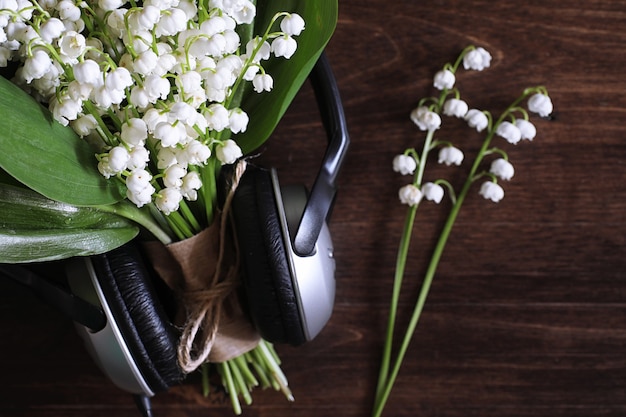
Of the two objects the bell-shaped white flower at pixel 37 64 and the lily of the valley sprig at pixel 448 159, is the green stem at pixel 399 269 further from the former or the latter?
the bell-shaped white flower at pixel 37 64

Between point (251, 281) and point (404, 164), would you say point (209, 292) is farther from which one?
point (404, 164)

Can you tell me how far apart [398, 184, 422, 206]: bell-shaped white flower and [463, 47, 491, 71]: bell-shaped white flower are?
6.1 inches

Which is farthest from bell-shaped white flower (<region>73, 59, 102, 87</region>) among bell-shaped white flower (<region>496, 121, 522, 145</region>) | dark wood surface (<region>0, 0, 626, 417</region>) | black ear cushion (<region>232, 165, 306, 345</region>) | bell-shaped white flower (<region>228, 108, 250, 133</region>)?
bell-shaped white flower (<region>496, 121, 522, 145</region>)

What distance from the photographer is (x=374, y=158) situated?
0.85 metres

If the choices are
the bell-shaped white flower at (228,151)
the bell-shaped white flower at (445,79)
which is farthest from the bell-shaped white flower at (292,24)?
the bell-shaped white flower at (445,79)

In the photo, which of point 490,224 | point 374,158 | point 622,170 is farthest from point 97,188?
point 622,170

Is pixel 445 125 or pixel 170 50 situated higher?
pixel 170 50

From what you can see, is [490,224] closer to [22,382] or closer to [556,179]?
[556,179]

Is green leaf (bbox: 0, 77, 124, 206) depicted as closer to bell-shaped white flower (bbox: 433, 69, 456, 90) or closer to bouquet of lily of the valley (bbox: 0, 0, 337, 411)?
bouquet of lily of the valley (bbox: 0, 0, 337, 411)

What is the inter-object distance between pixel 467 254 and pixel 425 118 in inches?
6.7

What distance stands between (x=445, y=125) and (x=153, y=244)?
370 mm

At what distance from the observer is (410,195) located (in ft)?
2.67

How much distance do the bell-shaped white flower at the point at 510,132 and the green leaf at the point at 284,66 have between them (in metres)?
0.31

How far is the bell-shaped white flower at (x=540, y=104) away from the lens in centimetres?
81
